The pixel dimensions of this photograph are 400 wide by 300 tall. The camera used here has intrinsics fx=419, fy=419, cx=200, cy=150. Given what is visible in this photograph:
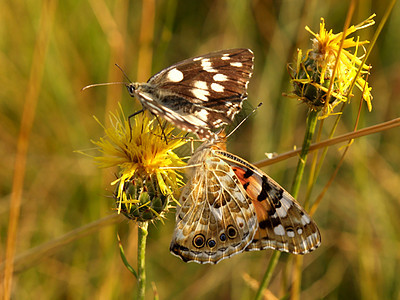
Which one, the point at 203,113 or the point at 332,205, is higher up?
the point at 203,113

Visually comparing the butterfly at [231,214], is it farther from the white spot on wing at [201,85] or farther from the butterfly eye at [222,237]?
the white spot on wing at [201,85]

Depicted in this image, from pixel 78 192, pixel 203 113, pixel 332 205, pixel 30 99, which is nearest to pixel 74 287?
pixel 78 192

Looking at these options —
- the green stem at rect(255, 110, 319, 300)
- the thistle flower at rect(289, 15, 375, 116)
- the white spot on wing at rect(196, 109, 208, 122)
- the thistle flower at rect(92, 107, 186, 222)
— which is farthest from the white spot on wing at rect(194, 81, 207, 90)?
the green stem at rect(255, 110, 319, 300)

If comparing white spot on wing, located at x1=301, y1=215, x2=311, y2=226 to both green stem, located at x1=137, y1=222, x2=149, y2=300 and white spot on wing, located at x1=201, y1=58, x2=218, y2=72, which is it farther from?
white spot on wing, located at x1=201, y1=58, x2=218, y2=72

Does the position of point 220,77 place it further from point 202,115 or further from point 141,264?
point 141,264

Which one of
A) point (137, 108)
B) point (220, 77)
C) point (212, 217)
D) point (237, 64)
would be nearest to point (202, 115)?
point (220, 77)

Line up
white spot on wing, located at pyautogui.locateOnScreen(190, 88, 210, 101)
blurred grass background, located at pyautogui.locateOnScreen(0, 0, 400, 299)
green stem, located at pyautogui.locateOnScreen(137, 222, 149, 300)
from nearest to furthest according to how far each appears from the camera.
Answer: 1. green stem, located at pyautogui.locateOnScreen(137, 222, 149, 300)
2. white spot on wing, located at pyautogui.locateOnScreen(190, 88, 210, 101)
3. blurred grass background, located at pyautogui.locateOnScreen(0, 0, 400, 299)

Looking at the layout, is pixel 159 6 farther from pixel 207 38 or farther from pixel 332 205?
pixel 332 205
